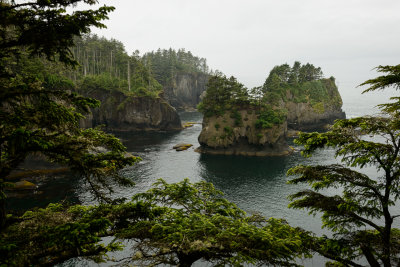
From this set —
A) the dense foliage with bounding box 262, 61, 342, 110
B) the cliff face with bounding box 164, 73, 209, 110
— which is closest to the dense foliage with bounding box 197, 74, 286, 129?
the dense foliage with bounding box 262, 61, 342, 110

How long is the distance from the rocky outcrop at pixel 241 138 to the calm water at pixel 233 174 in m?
3.35

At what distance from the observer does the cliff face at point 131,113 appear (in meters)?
82.2

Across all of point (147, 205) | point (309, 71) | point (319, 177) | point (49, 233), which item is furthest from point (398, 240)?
point (309, 71)

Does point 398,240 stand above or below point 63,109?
below

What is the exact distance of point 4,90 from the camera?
5.88 meters

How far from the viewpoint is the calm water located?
109 ft

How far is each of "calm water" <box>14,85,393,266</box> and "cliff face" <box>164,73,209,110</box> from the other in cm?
6481

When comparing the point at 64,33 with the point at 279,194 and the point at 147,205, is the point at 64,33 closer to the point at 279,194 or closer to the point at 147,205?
the point at 147,205

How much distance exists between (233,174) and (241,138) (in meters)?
18.7

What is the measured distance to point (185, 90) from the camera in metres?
137

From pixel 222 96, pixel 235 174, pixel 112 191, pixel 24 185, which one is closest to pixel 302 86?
pixel 222 96

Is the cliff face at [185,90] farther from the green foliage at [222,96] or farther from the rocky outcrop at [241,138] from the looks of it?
the rocky outcrop at [241,138]

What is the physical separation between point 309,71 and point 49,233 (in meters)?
109

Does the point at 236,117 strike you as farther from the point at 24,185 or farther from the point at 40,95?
the point at 40,95
